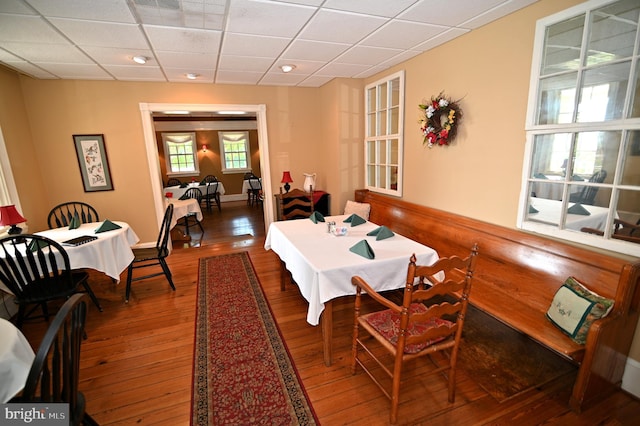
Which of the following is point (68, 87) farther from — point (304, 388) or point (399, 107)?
point (304, 388)

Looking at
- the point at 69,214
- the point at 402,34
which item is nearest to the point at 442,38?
the point at 402,34

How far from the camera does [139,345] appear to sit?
2416 millimetres

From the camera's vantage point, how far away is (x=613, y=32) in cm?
183

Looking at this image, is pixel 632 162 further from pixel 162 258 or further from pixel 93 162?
pixel 93 162

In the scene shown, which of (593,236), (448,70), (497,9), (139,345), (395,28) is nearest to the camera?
(593,236)

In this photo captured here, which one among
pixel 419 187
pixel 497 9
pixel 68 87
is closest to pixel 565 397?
pixel 419 187

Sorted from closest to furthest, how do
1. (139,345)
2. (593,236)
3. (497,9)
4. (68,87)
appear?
(593,236)
(497,9)
(139,345)
(68,87)

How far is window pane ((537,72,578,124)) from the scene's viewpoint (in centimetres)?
203

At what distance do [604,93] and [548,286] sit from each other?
1.29 m

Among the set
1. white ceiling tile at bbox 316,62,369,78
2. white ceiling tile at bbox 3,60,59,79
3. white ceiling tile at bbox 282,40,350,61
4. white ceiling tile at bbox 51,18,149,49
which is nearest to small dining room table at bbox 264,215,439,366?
white ceiling tile at bbox 282,40,350,61

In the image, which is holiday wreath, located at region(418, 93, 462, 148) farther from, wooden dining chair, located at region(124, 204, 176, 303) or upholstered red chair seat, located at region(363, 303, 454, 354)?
wooden dining chair, located at region(124, 204, 176, 303)

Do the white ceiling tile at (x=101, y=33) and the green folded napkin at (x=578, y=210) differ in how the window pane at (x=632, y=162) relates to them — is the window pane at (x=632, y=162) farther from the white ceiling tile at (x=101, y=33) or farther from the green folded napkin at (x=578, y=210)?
the white ceiling tile at (x=101, y=33)

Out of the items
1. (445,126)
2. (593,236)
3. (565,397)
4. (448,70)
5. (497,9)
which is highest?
(497,9)

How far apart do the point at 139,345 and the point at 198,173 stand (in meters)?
7.53
